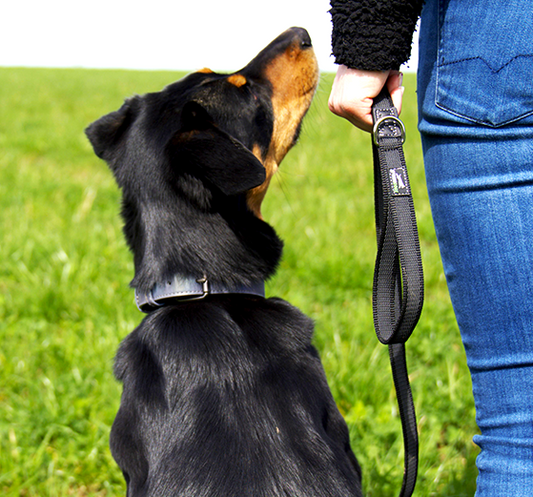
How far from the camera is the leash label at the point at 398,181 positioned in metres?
1.46

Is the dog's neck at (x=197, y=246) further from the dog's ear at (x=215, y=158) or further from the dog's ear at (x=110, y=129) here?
the dog's ear at (x=110, y=129)

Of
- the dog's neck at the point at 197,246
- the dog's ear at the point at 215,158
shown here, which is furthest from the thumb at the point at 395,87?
the dog's neck at the point at 197,246

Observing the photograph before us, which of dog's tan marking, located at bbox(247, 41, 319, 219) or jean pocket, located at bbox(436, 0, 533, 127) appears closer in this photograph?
jean pocket, located at bbox(436, 0, 533, 127)

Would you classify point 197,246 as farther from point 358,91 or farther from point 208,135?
point 358,91

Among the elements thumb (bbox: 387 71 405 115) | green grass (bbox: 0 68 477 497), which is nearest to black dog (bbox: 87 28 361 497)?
thumb (bbox: 387 71 405 115)

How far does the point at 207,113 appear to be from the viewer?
7.29 feet

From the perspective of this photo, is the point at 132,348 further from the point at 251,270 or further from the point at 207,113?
the point at 207,113

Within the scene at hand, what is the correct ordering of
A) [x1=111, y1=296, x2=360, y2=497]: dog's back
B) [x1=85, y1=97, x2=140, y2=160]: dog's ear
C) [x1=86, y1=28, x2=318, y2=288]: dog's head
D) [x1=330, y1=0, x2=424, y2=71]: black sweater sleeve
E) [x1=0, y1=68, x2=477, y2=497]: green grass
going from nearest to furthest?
[x1=330, y1=0, x2=424, y2=71]: black sweater sleeve, [x1=111, y1=296, x2=360, y2=497]: dog's back, [x1=86, y1=28, x2=318, y2=288]: dog's head, [x1=85, y1=97, x2=140, y2=160]: dog's ear, [x1=0, y1=68, x2=477, y2=497]: green grass

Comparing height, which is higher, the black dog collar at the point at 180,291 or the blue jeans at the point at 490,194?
the blue jeans at the point at 490,194

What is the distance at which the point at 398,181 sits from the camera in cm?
147

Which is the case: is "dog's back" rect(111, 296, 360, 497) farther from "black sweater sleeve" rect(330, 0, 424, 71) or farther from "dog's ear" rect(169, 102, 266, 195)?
"black sweater sleeve" rect(330, 0, 424, 71)

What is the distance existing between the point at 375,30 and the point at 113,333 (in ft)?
8.24

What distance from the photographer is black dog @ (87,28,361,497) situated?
5.29 ft

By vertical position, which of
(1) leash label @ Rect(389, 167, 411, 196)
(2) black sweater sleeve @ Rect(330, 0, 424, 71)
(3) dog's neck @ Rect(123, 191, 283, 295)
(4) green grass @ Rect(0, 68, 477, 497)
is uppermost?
(2) black sweater sleeve @ Rect(330, 0, 424, 71)
